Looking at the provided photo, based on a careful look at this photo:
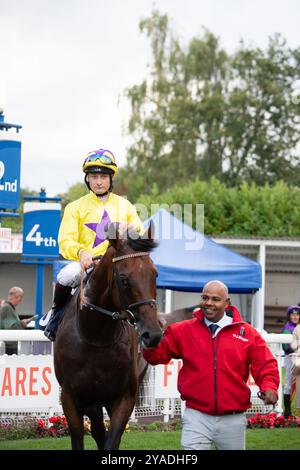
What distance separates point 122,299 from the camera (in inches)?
211

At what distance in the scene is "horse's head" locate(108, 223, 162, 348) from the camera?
198 inches

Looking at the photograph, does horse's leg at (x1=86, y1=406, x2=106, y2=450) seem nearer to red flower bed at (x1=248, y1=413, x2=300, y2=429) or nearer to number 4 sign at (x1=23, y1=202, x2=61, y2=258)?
red flower bed at (x1=248, y1=413, x2=300, y2=429)

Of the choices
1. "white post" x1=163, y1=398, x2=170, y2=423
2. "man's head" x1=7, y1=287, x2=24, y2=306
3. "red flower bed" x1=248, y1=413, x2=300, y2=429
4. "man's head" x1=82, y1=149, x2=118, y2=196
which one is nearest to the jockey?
"man's head" x1=82, y1=149, x2=118, y2=196

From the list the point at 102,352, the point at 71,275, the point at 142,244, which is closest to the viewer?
the point at 142,244

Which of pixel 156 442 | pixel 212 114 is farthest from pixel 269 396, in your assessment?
pixel 212 114

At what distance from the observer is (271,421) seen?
33.3ft

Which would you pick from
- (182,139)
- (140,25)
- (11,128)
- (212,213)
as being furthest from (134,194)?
(11,128)

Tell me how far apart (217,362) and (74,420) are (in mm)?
1345

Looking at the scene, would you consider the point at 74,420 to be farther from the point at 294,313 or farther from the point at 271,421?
the point at 294,313

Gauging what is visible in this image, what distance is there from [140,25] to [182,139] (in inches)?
252

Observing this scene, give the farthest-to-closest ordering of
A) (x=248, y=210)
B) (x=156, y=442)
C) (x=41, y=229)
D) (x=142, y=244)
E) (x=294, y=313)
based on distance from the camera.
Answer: (x=248, y=210) → (x=41, y=229) → (x=294, y=313) → (x=156, y=442) → (x=142, y=244)

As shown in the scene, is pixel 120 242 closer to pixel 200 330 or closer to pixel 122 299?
pixel 122 299

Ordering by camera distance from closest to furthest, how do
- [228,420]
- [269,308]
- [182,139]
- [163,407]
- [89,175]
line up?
[228,420] → [89,175] → [163,407] → [269,308] → [182,139]

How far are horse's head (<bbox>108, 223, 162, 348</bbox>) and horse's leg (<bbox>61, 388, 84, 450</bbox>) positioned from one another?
90 cm
